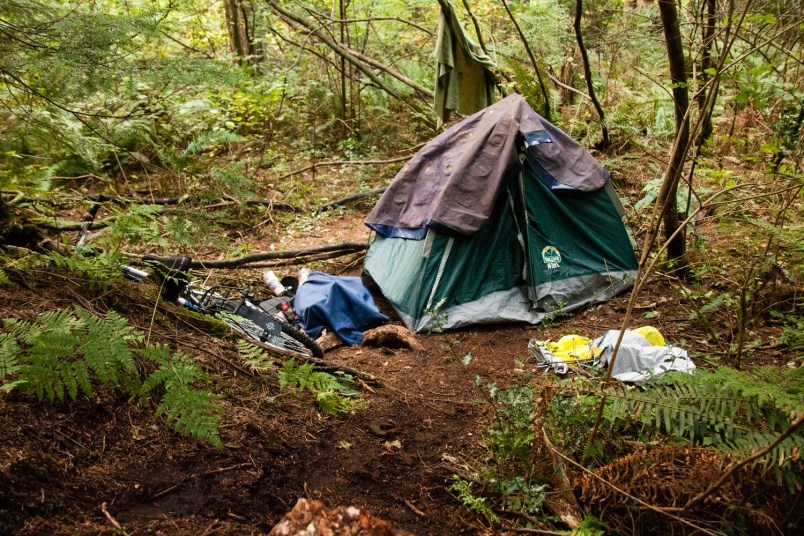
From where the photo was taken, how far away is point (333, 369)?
320 cm

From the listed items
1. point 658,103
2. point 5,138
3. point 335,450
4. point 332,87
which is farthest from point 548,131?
point 332,87

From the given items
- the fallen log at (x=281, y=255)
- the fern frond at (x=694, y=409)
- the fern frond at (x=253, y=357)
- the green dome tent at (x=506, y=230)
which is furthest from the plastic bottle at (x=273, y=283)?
the fern frond at (x=694, y=409)

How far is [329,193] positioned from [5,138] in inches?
217

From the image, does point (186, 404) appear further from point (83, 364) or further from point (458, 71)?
point (458, 71)

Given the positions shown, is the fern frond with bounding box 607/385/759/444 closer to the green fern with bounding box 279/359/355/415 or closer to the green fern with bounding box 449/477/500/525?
the green fern with bounding box 449/477/500/525

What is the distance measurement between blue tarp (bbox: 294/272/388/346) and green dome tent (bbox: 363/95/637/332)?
32cm

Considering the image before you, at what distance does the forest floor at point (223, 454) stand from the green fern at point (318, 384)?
0.17ft

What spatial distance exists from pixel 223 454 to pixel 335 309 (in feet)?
9.32

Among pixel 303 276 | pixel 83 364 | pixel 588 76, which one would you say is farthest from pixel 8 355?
pixel 588 76

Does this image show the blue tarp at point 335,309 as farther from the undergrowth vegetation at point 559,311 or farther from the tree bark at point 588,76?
the tree bark at point 588,76

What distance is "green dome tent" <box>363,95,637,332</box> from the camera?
16.4 ft

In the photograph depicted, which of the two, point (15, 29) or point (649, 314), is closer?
point (15, 29)

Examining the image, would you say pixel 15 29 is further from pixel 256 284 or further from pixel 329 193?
pixel 329 193

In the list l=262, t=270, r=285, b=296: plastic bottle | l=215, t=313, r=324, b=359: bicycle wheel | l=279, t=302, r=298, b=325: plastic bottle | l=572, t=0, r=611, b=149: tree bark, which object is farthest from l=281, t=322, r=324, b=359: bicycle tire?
l=572, t=0, r=611, b=149: tree bark
